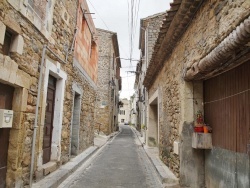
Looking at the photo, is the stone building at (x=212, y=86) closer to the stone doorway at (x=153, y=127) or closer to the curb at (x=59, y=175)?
the curb at (x=59, y=175)

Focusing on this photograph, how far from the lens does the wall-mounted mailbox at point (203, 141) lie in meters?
3.75

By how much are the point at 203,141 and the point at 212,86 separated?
945 millimetres

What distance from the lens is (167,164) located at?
5.80 metres

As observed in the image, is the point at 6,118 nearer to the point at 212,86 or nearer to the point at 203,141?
the point at 203,141

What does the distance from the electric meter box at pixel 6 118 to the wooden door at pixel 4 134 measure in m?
0.14

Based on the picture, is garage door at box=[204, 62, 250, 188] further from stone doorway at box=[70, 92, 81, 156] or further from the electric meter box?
stone doorway at box=[70, 92, 81, 156]

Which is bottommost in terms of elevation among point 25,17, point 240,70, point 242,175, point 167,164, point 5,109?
point 167,164

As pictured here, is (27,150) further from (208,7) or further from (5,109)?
(208,7)

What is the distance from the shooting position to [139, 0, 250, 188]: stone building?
8.87 ft

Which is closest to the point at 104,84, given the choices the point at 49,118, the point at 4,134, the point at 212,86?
the point at 49,118

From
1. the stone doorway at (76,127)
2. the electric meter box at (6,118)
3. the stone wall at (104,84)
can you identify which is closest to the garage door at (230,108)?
the electric meter box at (6,118)

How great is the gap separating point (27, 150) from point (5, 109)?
90 centimetres

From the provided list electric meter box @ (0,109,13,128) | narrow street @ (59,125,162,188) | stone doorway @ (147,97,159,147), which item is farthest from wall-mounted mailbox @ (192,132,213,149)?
stone doorway @ (147,97,159,147)

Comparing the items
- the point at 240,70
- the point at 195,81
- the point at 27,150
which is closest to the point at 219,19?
the point at 240,70
